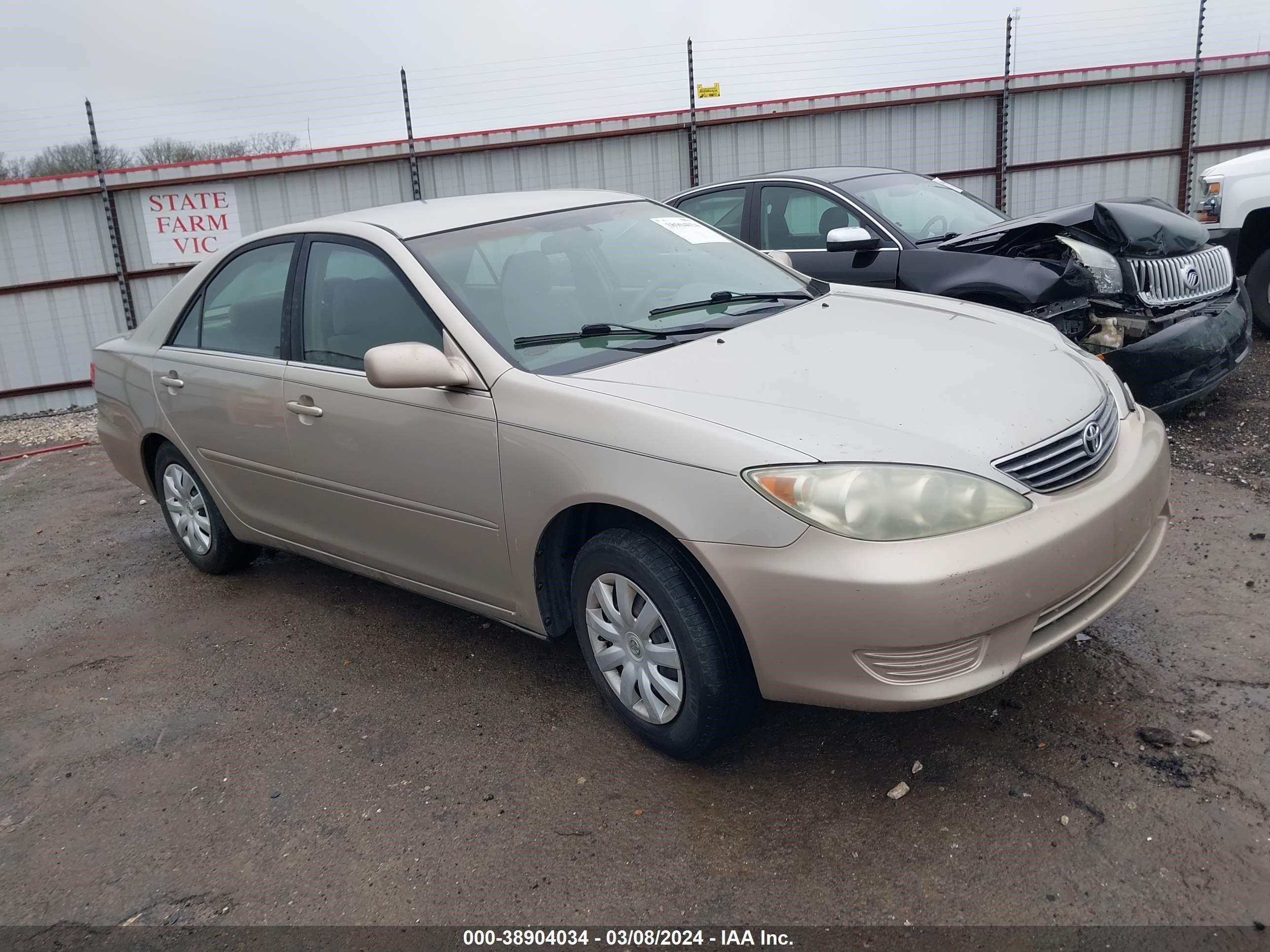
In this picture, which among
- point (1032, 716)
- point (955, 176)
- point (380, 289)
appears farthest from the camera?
point (955, 176)

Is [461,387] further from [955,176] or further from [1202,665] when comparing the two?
[955,176]

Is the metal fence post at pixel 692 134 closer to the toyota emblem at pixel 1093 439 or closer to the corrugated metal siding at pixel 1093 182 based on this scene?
the corrugated metal siding at pixel 1093 182

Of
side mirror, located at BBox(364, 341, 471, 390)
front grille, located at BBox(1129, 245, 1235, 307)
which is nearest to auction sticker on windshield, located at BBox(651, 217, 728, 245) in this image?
side mirror, located at BBox(364, 341, 471, 390)

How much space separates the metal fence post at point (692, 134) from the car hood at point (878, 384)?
9234mm

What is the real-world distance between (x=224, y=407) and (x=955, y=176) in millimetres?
10948

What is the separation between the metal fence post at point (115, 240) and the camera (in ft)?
37.1

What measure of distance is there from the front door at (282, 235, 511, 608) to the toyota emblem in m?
1.68

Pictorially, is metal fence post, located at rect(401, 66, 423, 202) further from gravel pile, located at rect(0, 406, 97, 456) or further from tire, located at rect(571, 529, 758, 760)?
tire, located at rect(571, 529, 758, 760)

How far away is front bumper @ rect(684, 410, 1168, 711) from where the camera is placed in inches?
98.3

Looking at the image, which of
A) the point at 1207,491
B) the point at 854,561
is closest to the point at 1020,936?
the point at 854,561

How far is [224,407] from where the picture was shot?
4316 millimetres

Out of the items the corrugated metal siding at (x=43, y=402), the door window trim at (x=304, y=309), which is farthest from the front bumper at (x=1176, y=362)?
the corrugated metal siding at (x=43, y=402)

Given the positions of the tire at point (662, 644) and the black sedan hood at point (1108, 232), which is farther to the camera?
the black sedan hood at point (1108, 232)

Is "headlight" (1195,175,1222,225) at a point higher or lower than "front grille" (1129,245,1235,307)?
higher
